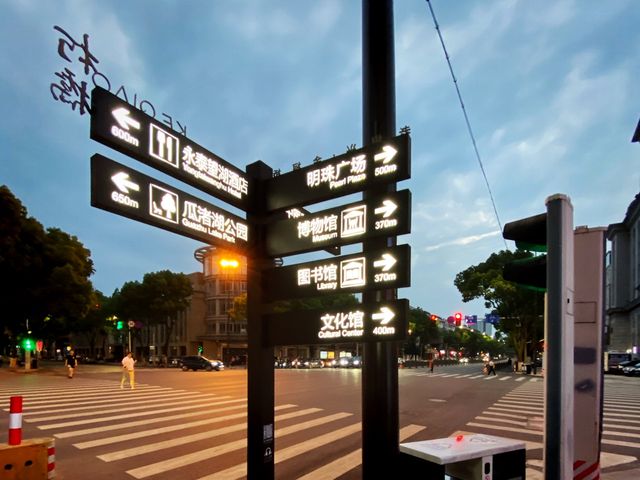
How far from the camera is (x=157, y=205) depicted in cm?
421

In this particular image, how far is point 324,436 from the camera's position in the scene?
32.8 feet

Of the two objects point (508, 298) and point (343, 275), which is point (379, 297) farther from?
point (508, 298)

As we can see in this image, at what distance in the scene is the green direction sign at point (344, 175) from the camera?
170 inches

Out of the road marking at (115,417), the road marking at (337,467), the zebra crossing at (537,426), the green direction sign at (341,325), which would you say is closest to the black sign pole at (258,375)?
the green direction sign at (341,325)

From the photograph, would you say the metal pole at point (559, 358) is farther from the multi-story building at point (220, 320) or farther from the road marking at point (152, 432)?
the multi-story building at point (220, 320)

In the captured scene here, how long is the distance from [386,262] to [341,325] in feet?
2.50

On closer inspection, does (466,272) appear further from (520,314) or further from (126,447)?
(126,447)

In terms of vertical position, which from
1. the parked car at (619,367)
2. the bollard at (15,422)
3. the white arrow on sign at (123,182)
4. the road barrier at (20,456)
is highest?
the white arrow on sign at (123,182)

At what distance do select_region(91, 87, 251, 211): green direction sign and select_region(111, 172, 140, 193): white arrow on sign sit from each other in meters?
0.21

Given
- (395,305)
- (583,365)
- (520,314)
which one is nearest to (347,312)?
(395,305)

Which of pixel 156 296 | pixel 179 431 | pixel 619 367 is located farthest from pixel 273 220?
pixel 156 296

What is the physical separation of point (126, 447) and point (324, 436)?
3917 millimetres

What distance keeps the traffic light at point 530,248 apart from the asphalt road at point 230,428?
5159 millimetres

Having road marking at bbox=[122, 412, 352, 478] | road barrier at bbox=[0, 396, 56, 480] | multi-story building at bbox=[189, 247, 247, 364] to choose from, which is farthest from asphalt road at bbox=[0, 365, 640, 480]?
multi-story building at bbox=[189, 247, 247, 364]
